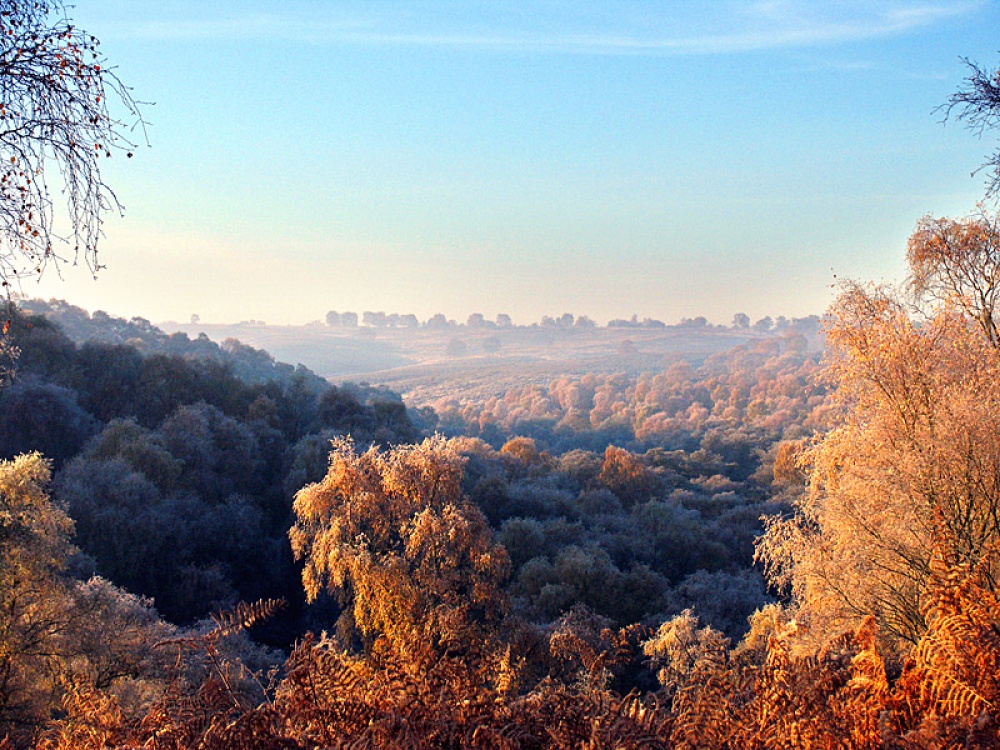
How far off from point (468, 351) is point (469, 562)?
14718 centimetres

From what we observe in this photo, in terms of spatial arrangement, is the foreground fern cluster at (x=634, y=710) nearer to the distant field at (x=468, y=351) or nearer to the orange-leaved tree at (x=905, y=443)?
the orange-leaved tree at (x=905, y=443)

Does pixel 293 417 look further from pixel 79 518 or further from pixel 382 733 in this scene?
pixel 382 733

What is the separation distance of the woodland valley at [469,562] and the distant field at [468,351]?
68945 mm

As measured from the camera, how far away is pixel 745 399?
92500 mm

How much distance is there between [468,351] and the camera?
15875 centimetres

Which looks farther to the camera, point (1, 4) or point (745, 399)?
point (745, 399)

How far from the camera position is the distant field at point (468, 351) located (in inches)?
4621

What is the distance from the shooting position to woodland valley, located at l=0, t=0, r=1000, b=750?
352cm

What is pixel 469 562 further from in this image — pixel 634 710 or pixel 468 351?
pixel 468 351

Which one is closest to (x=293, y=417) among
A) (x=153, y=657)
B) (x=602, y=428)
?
(x=153, y=657)

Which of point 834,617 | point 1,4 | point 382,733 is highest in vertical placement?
point 1,4

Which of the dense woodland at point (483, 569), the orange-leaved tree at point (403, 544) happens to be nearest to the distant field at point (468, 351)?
the dense woodland at point (483, 569)

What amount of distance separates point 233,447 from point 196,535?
673cm

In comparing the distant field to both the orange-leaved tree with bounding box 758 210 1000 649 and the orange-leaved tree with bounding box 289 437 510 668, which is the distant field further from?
the orange-leaved tree with bounding box 758 210 1000 649
